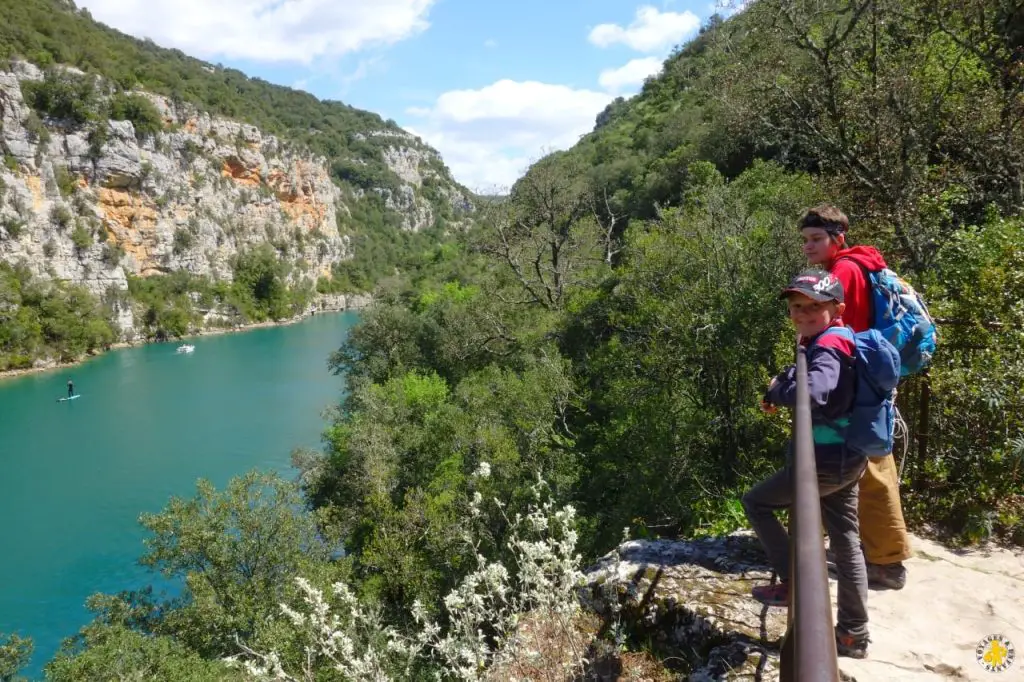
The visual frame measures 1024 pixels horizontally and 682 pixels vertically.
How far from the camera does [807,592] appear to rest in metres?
0.78

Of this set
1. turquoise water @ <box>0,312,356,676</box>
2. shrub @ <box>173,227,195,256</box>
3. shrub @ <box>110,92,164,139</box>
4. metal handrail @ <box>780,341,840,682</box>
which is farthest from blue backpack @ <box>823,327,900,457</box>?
shrub @ <box>110,92,164,139</box>

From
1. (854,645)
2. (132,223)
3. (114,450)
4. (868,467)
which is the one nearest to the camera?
(854,645)

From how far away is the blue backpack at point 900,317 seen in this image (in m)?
2.69

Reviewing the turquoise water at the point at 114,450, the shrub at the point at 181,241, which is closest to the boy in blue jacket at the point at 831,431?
the turquoise water at the point at 114,450

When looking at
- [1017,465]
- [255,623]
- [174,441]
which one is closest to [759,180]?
[1017,465]

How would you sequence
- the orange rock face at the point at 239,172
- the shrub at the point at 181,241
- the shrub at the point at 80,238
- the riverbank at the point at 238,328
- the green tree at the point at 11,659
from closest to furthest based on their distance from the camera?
1. the green tree at the point at 11,659
2. the riverbank at the point at 238,328
3. the shrub at the point at 80,238
4. the shrub at the point at 181,241
5. the orange rock face at the point at 239,172

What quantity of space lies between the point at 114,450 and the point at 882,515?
3654 cm

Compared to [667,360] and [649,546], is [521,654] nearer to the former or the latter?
[649,546]

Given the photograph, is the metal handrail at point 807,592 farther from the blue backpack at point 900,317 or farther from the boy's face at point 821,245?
the boy's face at point 821,245

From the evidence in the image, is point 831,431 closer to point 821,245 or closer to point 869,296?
point 869,296

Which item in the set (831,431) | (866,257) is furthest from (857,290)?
(831,431)

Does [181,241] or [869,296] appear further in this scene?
[181,241]

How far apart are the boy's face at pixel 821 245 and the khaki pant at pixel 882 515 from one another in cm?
104

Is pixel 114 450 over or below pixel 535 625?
below
